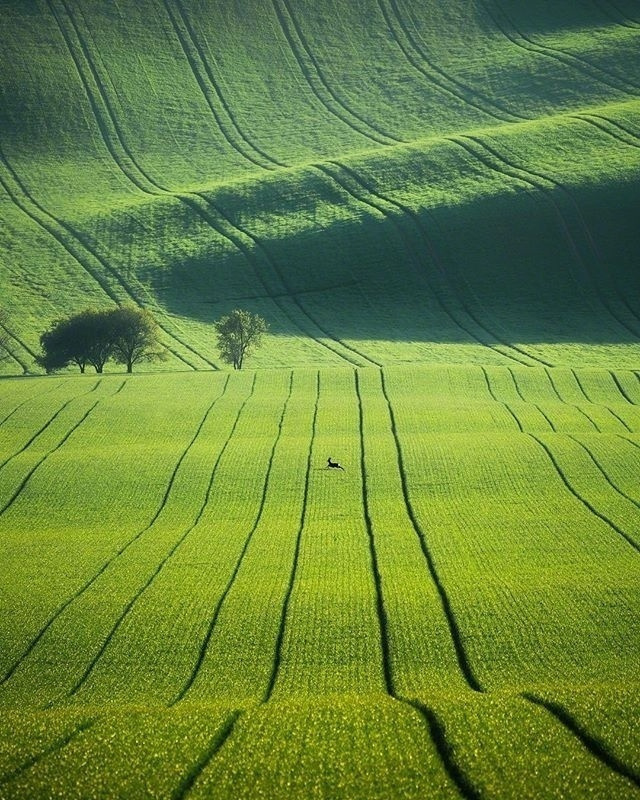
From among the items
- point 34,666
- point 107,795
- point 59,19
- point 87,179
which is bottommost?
point 34,666

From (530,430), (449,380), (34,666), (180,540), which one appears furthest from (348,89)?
(34,666)

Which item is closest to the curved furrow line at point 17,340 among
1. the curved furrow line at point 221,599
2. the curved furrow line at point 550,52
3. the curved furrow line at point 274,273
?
the curved furrow line at point 274,273

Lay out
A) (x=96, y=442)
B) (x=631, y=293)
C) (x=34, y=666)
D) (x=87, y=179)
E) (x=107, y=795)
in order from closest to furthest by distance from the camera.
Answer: (x=107, y=795) → (x=34, y=666) → (x=96, y=442) → (x=631, y=293) → (x=87, y=179)

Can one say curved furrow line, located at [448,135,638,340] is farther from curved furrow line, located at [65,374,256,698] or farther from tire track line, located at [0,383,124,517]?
curved furrow line, located at [65,374,256,698]

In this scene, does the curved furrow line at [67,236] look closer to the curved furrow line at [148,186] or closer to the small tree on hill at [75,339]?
the small tree on hill at [75,339]

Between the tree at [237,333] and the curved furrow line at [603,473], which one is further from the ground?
the tree at [237,333]

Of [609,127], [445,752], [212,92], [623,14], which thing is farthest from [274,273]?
[445,752]

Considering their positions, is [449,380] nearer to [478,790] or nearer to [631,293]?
[631,293]

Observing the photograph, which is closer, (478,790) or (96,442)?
(478,790)
